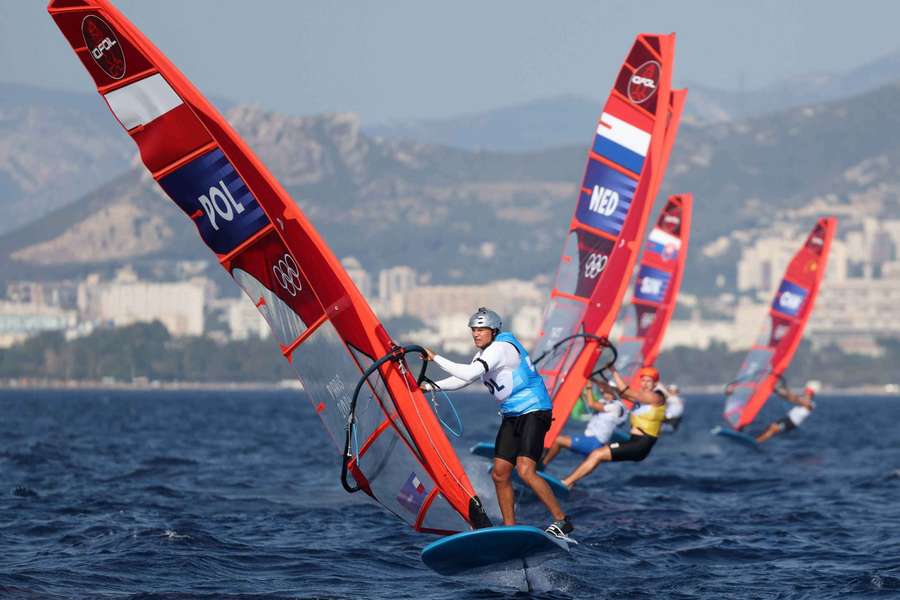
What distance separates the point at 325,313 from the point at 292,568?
294 cm

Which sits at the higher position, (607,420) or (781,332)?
(781,332)

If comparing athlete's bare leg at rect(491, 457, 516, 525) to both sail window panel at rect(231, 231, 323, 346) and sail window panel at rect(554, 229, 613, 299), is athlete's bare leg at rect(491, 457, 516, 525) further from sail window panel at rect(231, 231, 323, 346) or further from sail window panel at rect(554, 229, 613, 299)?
sail window panel at rect(554, 229, 613, 299)

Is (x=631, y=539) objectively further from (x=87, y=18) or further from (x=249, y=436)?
(x=249, y=436)

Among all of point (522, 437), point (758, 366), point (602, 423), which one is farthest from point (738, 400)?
point (522, 437)

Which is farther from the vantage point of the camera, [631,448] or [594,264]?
[594,264]

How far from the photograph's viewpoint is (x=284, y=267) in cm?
1353

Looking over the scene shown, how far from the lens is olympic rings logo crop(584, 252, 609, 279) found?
2328 centimetres

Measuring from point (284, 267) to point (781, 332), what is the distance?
28996mm

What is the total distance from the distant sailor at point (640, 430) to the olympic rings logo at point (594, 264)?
419 centimetres

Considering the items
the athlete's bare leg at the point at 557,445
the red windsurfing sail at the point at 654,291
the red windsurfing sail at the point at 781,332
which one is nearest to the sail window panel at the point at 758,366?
the red windsurfing sail at the point at 781,332

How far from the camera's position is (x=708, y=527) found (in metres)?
19.1

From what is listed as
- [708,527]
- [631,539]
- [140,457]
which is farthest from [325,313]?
[140,457]

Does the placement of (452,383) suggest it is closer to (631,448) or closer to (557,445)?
(631,448)

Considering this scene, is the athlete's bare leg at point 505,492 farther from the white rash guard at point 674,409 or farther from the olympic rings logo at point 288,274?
the white rash guard at point 674,409
